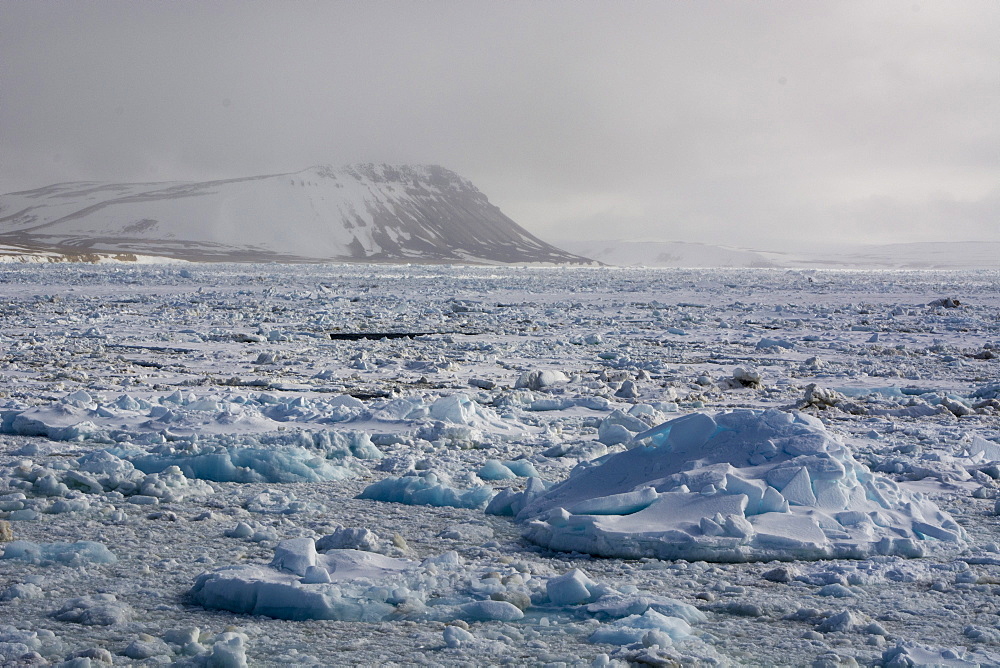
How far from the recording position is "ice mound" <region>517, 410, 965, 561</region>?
14.1 feet

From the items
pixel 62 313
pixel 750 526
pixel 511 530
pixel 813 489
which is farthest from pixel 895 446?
pixel 62 313

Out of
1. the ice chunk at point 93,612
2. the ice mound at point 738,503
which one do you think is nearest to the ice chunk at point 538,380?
the ice mound at point 738,503

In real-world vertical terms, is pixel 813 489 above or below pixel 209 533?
above

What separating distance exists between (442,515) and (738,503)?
1575 mm

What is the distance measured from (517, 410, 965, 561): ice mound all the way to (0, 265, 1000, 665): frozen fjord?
28 millimetres

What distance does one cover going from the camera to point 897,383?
10609 millimetres

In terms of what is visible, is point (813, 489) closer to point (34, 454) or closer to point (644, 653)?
point (644, 653)

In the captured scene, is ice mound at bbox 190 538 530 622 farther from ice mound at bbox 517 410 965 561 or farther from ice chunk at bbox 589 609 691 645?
ice mound at bbox 517 410 965 561

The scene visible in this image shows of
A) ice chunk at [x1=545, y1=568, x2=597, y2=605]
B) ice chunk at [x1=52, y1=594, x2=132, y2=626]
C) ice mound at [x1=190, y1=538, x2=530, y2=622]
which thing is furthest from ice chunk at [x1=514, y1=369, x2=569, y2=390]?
ice chunk at [x1=52, y1=594, x2=132, y2=626]

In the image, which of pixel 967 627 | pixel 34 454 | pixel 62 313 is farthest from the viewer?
pixel 62 313

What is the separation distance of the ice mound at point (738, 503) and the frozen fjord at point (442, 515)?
28mm

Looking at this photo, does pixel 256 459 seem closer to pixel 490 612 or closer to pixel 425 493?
pixel 425 493

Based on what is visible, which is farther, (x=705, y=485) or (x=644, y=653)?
(x=705, y=485)

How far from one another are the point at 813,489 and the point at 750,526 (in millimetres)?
595
